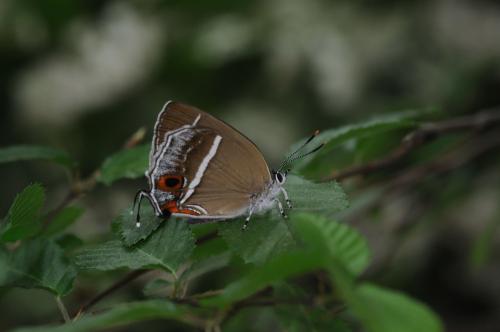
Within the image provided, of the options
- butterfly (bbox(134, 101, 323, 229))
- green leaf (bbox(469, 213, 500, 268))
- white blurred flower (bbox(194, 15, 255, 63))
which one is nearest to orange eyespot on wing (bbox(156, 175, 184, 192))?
butterfly (bbox(134, 101, 323, 229))

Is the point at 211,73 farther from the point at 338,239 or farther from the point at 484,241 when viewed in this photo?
the point at 338,239

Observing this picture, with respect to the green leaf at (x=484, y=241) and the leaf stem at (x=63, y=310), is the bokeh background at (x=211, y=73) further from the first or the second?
the leaf stem at (x=63, y=310)

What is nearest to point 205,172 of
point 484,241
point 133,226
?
point 133,226

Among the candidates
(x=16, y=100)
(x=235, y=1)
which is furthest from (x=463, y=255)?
(x=16, y=100)

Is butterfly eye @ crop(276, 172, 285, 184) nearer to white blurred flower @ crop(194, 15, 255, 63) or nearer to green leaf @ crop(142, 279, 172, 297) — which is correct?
green leaf @ crop(142, 279, 172, 297)

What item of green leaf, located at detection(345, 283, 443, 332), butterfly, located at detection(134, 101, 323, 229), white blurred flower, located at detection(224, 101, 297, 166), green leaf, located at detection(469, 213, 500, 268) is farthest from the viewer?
white blurred flower, located at detection(224, 101, 297, 166)

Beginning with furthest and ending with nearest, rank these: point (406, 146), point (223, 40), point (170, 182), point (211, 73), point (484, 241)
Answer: point (211, 73) → point (223, 40) → point (484, 241) → point (406, 146) → point (170, 182)
